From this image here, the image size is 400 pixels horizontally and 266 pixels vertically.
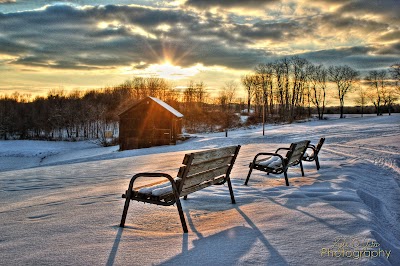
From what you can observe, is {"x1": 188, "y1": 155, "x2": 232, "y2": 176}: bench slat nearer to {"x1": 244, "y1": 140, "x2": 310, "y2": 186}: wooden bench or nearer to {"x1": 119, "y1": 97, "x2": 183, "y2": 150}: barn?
{"x1": 244, "y1": 140, "x2": 310, "y2": 186}: wooden bench

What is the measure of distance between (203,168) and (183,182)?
0.50 m

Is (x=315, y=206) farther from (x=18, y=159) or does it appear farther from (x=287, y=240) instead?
(x=18, y=159)

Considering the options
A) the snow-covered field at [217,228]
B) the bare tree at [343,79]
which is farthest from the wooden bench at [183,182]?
the bare tree at [343,79]

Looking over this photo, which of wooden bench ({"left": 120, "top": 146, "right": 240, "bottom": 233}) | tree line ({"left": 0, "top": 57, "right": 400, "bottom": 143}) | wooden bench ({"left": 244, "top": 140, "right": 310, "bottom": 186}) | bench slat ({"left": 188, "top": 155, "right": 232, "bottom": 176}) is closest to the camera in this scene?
wooden bench ({"left": 120, "top": 146, "right": 240, "bottom": 233})

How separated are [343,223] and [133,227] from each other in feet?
9.06

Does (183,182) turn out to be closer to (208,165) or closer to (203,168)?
(203,168)

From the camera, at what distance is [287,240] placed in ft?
11.6

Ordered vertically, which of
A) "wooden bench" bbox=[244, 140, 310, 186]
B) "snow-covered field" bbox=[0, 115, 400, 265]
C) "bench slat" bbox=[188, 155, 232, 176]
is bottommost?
"snow-covered field" bbox=[0, 115, 400, 265]

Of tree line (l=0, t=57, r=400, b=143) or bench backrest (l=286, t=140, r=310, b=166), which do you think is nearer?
bench backrest (l=286, t=140, r=310, b=166)

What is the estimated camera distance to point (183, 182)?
167 inches

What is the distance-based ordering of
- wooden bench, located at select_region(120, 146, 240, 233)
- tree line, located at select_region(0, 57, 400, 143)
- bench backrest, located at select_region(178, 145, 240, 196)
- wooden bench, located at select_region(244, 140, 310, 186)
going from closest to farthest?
wooden bench, located at select_region(120, 146, 240, 233) < bench backrest, located at select_region(178, 145, 240, 196) < wooden bench, located at select_region(244, 140, 310, 186) < tree line, located at select_region(0, 57, 400, 143)

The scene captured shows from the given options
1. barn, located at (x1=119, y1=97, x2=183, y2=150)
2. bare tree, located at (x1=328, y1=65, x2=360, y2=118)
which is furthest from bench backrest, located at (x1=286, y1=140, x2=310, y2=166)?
bare tree, located at (x1=328, y1=65, x2=360, y2=118)

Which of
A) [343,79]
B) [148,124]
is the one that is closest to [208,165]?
[148,124]

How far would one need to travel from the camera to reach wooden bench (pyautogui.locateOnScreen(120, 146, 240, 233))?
13.4 ft
